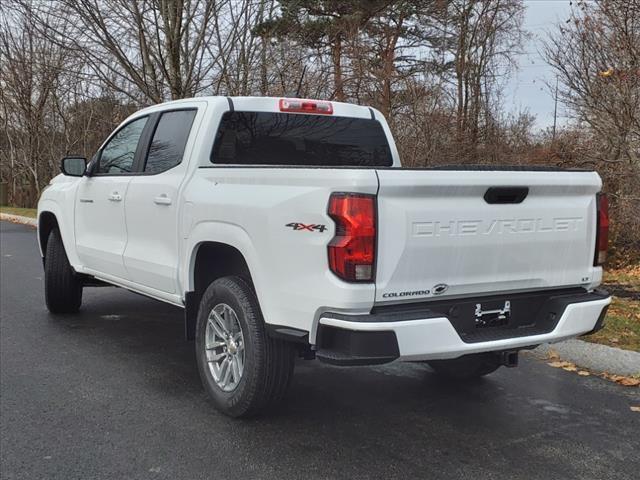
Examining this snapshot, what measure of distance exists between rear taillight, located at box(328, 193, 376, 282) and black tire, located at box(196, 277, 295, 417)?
0.77 meters

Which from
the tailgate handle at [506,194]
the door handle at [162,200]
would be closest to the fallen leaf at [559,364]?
the tailgate handle at [506,194]

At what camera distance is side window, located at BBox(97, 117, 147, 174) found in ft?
17.7

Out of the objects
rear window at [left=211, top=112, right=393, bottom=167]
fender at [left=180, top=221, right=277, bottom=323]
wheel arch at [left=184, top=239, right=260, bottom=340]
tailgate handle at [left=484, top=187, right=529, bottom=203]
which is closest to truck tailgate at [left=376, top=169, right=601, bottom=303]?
tailgate handle at [left=484, top=187, right=529, bottom=203]

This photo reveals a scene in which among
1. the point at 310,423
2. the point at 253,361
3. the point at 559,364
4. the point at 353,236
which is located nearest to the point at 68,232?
the point at 253,361

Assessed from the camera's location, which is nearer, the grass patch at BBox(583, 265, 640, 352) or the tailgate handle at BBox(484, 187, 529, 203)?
the tailgate handle at BBox(484, 187, 529, 203)

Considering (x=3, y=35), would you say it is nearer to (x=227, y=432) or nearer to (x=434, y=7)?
(x=434, y=7)

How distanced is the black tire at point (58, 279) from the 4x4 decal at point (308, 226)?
12.7 ft

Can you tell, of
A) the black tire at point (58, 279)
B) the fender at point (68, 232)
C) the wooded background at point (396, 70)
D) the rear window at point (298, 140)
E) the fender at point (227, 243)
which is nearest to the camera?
the fender at point (227, 243)

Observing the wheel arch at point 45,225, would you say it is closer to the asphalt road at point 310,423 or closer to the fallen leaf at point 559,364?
the asphalt road at point 310,423

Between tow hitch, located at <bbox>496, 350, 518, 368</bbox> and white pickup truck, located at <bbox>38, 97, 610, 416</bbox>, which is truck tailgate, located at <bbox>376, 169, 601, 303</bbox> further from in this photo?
tow hitch, located at <bbox>496, 350, 518, 368</bbox>

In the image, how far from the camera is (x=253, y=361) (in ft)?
12.1

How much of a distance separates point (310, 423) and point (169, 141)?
234 centimetres

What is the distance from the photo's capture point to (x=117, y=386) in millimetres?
4605

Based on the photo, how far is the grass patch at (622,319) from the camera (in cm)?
546
